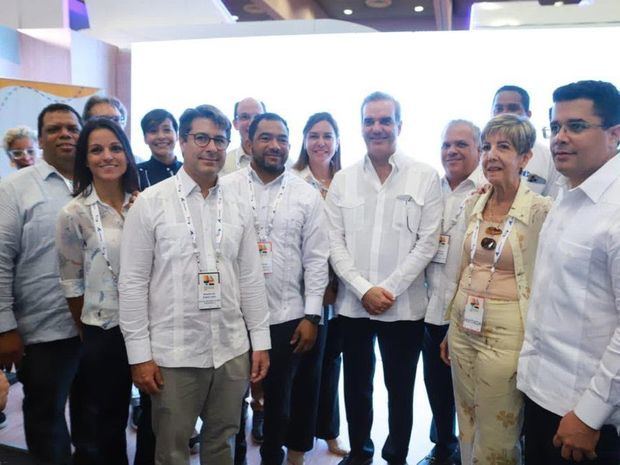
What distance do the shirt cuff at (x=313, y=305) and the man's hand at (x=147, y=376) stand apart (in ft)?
2.51

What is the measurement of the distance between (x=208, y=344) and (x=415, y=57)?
13.0 ft

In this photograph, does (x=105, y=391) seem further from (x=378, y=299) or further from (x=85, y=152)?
(x=378, y=299)

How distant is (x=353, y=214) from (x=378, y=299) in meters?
0.45

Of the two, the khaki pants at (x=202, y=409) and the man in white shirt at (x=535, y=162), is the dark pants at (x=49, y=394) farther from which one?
the man in white shirt at (x=535, y=162)

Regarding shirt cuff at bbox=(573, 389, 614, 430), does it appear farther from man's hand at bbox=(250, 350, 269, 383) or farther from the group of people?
man's hand at bbox=(250, 350, 269, 383)

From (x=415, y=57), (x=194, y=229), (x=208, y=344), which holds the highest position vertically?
(x=415, y=57)

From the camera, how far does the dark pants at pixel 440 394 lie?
2529mm

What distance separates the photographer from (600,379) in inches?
52.0

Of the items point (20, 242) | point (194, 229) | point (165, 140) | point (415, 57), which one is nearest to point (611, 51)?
point (415, 57)

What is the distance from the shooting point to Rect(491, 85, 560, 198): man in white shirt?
2719 mm

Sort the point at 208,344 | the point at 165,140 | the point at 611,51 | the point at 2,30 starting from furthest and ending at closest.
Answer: the point at 2,30 < the point at 611,51 < the point at 165,140 < the point at 208,344

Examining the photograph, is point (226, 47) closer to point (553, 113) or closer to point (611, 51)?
point (611, 51)

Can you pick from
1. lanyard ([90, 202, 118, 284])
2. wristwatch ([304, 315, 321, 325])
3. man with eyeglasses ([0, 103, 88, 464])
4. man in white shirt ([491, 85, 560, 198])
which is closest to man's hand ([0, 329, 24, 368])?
man with eyeglasses ([0, 103, 88, 464])

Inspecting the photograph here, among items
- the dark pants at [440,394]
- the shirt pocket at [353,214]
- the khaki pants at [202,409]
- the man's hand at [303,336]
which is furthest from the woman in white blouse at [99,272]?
the dark pants at [440,394]
